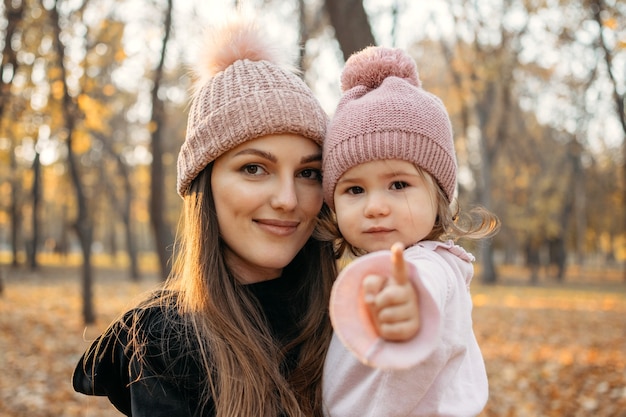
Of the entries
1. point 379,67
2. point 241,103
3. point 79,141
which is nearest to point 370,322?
point 241,103

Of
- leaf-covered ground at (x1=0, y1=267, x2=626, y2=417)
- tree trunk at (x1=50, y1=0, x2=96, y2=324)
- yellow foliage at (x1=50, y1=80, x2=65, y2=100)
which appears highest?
yellow foliage at (x1=50, y1=80, x2=65, y2=100)

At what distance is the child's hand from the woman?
0.78 m

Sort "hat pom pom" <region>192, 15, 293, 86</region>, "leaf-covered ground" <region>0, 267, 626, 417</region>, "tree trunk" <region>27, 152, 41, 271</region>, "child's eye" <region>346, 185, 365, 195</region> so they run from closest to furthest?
"child's eye" <region>346, 185, 365, 195</region> → "hat pom pom" <region>192, 15, 293, 86</region> → "leaf-covered ground" <region>0, 267, 626, 417</region> → "tree trunk" <region>27, 152, 41, 271</region>

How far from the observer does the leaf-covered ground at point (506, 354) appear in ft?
21.1

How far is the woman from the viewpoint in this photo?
6.28ft

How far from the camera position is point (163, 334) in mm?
1942

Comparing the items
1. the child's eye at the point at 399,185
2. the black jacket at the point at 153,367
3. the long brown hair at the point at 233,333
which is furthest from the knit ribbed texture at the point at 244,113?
the black jacket at the point at 153,367

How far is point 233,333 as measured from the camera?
6.53 ft

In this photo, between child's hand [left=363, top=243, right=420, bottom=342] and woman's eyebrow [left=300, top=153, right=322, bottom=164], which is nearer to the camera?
child's hand [left=363, top=243, right=420, bottom=342]

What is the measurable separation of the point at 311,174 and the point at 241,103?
1.31 ft

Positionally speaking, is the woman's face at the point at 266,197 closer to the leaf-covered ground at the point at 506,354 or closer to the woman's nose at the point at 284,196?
the woman's nose at the point at 284,196

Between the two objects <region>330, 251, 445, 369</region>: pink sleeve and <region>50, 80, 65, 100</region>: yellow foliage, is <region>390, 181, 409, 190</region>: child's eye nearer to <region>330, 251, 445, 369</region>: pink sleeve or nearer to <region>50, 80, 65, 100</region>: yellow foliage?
<region>330, 251, 445, 369</region>: pink sleeve

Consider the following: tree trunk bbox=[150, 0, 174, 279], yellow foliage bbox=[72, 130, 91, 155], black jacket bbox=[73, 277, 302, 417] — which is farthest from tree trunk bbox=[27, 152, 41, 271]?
black jacket bbox=[73, 277, 302, 417]

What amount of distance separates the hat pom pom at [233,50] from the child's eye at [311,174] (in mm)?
509
